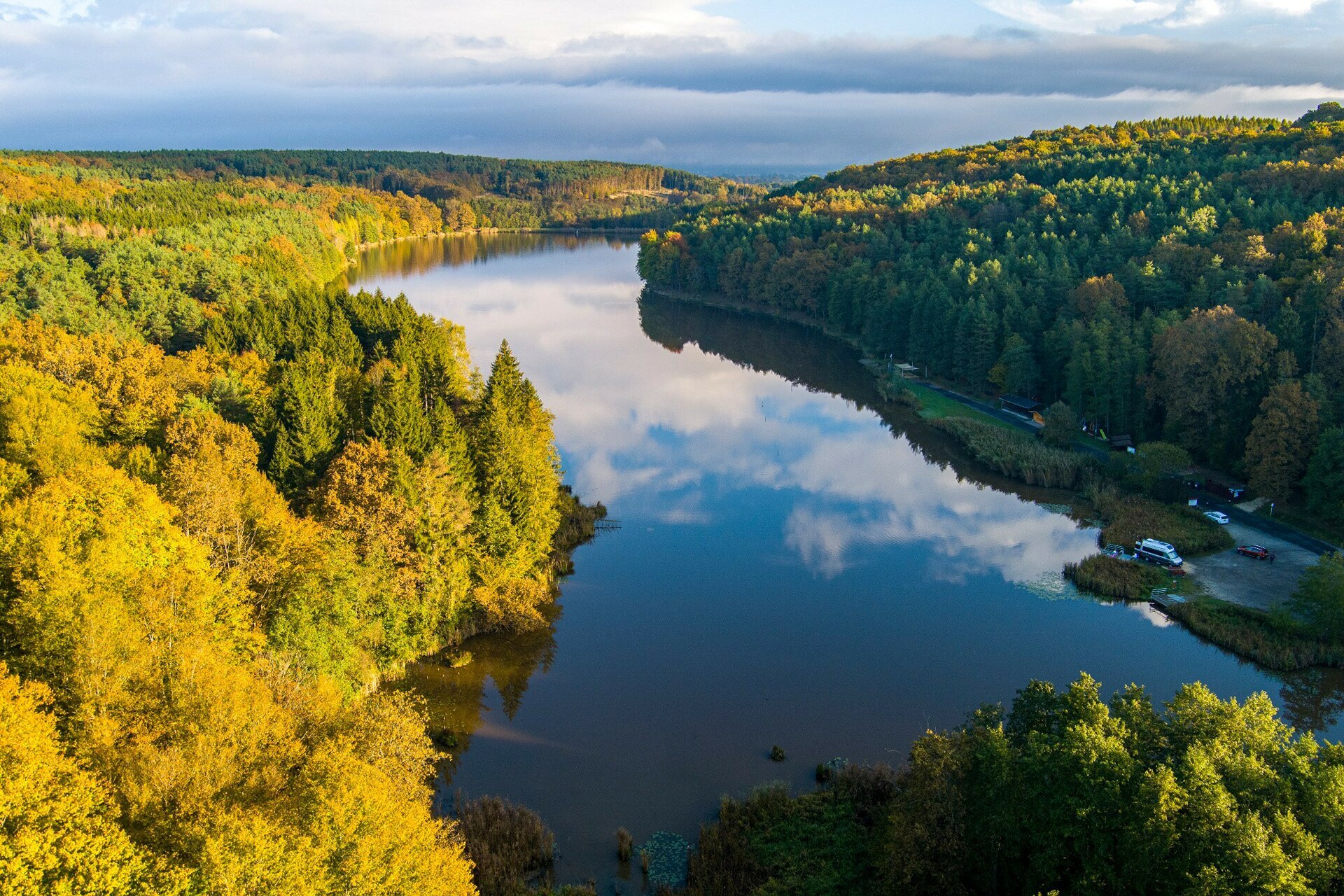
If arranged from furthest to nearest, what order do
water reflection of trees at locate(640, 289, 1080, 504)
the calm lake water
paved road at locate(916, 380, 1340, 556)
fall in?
water reflection of trees at locate(640, 289, 1080, 504)
paved road at locate(916, 380, 1340, 556)
the calm lake water

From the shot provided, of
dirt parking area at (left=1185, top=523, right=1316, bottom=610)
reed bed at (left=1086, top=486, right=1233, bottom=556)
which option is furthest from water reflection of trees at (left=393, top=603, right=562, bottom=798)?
dirt parking area at (left=1185, top=523, right=1316, bottom=610)

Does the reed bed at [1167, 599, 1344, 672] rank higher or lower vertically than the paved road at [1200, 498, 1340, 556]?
lower

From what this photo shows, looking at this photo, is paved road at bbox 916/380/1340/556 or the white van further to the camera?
paved road at bbox 916/380/1340/556

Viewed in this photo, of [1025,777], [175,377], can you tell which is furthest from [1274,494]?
[175,377]

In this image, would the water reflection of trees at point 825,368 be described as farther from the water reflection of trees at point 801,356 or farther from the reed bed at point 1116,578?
the reed bed at point 1116,578

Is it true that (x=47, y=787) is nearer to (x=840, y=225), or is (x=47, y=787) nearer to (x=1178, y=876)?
(x=1178, y=876)

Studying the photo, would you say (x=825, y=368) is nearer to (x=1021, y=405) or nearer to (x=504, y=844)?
(x=1021, y=405)

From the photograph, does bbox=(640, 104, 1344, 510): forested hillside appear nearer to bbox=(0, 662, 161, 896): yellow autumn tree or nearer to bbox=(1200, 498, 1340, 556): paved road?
bbox=(1200, 498, 1340, 556): paved road
